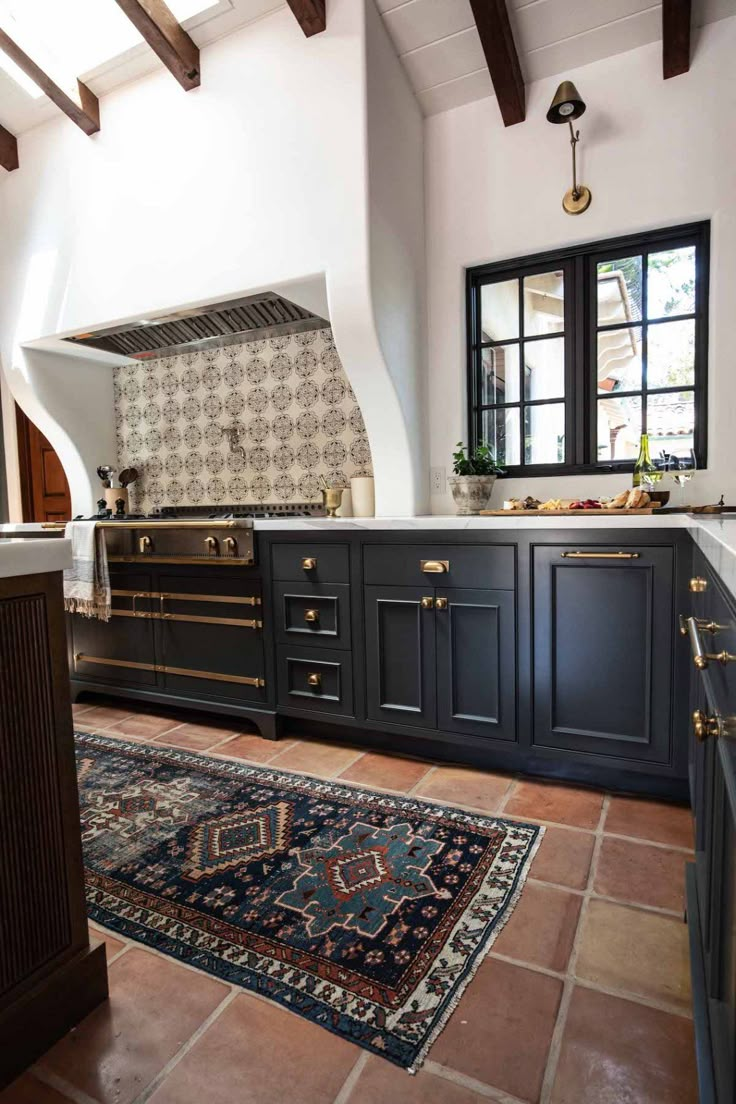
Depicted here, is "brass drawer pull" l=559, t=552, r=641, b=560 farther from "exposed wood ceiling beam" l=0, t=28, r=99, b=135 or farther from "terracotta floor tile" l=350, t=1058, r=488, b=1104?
"exposed wood ceiling beam" l=0, t=28, r=99, b=135

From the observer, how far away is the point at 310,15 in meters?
2.46

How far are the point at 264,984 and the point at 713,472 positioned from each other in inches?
89.7

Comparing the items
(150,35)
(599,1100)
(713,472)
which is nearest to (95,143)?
(150,35)

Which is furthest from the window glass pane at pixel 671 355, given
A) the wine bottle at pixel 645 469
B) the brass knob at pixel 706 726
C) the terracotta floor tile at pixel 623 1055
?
the terracotta floor tile at pixel 623 1055

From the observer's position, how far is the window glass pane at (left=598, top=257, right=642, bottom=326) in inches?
104

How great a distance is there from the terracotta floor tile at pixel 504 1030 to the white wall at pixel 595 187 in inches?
75.0

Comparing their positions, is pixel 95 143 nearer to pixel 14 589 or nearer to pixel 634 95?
pixel 634 95

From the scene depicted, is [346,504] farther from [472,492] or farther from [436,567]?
[436,567]

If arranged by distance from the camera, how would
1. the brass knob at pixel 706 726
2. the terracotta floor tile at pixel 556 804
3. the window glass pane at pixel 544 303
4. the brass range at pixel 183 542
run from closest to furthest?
the brass knob at pixel 706 726 → the terracotta floor tile at pixel 556 804 → the brass range at pixel 183 542 → the window glass pane at pixel 544 303

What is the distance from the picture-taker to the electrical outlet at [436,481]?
9.71ft

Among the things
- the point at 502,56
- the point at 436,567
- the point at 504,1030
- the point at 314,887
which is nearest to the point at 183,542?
the point at 436,567

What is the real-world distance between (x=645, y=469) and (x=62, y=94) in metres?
3.17

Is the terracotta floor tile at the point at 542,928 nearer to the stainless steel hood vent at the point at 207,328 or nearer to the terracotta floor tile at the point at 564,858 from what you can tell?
the terracotta floor tile at the point at 564,858

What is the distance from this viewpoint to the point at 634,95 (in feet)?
8.21
